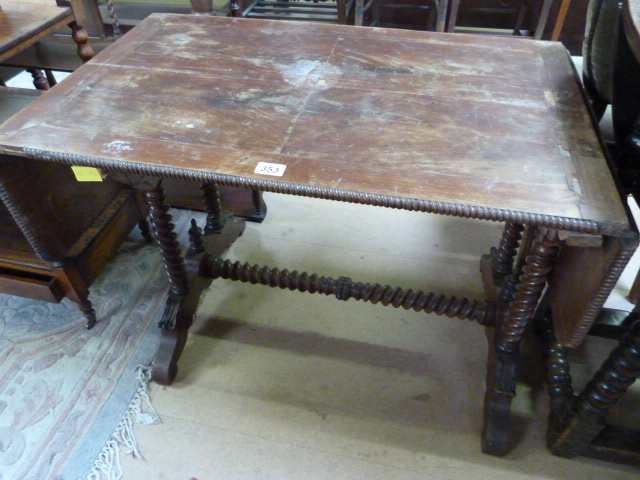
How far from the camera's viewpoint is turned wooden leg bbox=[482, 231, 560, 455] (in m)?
1.16

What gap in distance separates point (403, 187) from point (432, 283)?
97 centimetres

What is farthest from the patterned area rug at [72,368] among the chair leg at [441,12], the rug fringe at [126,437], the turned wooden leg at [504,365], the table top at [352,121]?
the chair leg at [441,12]

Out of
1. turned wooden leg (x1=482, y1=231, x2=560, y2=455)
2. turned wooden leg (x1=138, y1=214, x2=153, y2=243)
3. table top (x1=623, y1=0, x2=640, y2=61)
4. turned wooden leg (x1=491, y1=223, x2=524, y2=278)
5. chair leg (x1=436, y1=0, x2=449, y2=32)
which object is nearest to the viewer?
table top (x1=623, y1=0, x2=640, y2=61)

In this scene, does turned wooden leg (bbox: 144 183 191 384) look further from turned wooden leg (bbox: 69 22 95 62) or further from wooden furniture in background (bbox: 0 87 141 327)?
turned wooden leg (bbox: 69 22 95 62)

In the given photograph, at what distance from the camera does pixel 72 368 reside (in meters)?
1.52

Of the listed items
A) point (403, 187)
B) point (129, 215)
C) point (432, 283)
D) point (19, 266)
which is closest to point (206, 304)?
point (129, 215)

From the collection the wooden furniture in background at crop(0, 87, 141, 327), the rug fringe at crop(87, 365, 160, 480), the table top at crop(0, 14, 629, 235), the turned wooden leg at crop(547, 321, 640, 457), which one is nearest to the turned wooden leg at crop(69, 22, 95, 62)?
the wooden furniture in background at crop(0, 87, 141, 327)

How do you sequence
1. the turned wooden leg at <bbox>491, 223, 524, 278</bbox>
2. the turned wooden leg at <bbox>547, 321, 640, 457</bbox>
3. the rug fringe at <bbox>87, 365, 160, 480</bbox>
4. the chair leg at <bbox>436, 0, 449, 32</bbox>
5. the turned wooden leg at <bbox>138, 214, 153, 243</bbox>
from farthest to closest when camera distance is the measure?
the chair leg at <bbox>436, 0, 449, 32</bbox>
the turned wooden leg at <bbox>138, 214, 153, 243</bbox>
the turned wooden leg at <bbox>491, 223, 524, 278</bbox>
the rug fringe at <bbox>87, 365, 160, 480</bbox>
the turned wooden leg at <bbox>547, 321, 640, 457</bbox>

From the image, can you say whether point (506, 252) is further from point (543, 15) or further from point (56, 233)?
point (543, 15)

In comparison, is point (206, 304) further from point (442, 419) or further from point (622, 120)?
point (622, 120)

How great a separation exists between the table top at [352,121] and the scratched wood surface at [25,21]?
0.56 meters

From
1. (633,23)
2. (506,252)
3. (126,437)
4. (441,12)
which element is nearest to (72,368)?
(126,437)

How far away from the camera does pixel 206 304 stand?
1.73 metres

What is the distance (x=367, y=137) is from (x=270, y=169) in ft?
0.77
